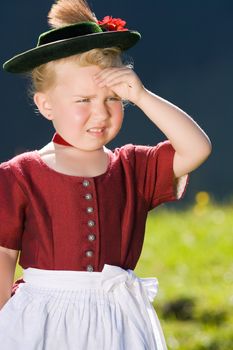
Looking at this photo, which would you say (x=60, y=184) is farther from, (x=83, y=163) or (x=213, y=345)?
(x=213, y=345)

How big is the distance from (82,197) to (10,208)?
0.22 meters

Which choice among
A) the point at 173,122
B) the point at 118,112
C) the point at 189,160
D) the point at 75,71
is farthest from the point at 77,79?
the point at 189,160

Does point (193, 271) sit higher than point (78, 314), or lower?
lower

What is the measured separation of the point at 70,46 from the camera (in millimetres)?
3109

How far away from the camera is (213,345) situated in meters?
5.36

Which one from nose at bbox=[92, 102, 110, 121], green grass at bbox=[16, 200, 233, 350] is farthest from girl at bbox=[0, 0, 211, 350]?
green grass at bbox=[16, 200, 233, 350]

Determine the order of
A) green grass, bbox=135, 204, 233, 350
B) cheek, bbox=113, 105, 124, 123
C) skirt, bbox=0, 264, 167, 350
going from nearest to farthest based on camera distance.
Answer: skirt, bbox=0, 264, 167, 350 → cheek, bbox=113, 105, 124, 123 → green grass, bbox=135, 204, 233, 350

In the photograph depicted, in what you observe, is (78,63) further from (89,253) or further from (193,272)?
(193,272)

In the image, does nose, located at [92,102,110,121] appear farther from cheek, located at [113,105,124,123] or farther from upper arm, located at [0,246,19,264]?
upper arm, located at [0,246,19,264]

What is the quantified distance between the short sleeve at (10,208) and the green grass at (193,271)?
7.40 feet

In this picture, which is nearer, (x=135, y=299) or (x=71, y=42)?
(x=71, y=42)

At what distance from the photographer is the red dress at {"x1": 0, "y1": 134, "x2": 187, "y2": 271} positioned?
3.19m

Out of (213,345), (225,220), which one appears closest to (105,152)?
(213,345)

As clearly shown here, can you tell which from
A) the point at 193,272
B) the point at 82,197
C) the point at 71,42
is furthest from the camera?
the point at 193,272
